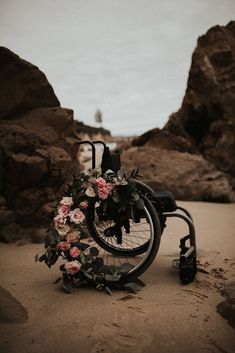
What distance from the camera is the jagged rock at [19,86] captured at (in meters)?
4.13

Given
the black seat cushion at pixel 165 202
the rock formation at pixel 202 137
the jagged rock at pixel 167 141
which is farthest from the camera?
the jagged rock at pixel 167 141

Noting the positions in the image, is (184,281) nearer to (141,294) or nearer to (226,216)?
(141,294)

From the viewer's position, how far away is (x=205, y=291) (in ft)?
7.48

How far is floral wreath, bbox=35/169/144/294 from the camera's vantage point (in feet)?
7.71

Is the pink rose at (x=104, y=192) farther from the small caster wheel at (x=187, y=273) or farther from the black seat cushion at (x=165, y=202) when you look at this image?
the small caster wheel at (x=187, y=273)

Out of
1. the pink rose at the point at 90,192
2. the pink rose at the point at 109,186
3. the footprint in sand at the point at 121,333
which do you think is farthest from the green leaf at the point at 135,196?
the footprint in sand at the point at 121,333

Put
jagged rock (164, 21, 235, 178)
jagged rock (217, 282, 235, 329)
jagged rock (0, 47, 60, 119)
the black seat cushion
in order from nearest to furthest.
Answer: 1. jagged rock (217, 282, 235, 329)
2. the black seat cushion
3. jagged rock (0, 47, 60, 119)
4. jagged rock (164, 21, 235, 178)

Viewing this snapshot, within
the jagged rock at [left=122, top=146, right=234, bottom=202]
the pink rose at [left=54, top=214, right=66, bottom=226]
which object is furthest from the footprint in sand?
the jagged rock at [left=122, top=146, right=234, bottom=202]

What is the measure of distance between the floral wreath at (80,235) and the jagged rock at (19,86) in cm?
221

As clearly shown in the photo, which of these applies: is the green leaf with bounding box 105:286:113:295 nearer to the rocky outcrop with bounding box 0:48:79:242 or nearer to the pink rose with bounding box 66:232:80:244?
the pink rose with bounding box 66:232:80:244

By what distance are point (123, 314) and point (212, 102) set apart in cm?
637

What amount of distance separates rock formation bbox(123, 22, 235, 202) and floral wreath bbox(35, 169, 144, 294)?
3831mm

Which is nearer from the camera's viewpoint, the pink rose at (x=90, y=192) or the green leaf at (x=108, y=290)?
the green leaf at (x=108, y=290)

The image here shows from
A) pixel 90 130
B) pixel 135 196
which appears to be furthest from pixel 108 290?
pixel 90 130
